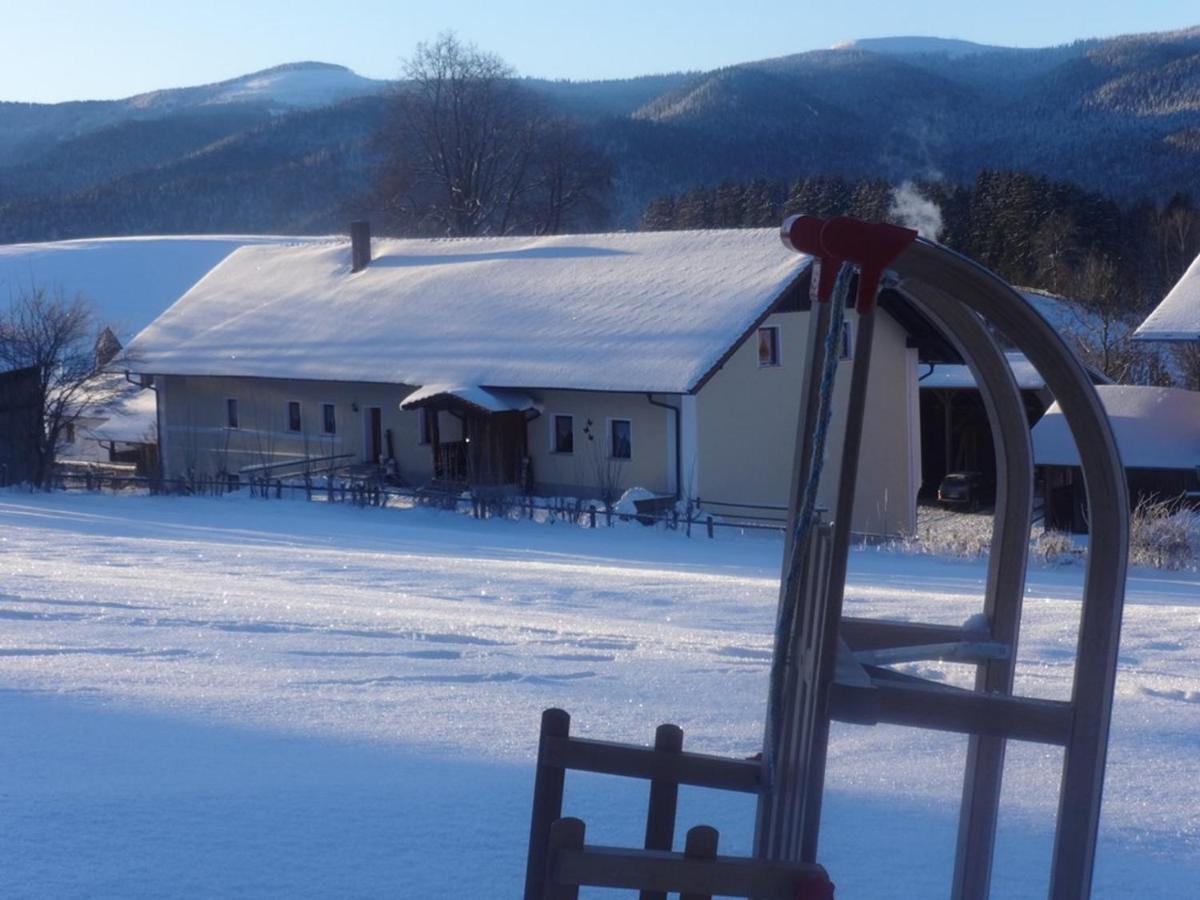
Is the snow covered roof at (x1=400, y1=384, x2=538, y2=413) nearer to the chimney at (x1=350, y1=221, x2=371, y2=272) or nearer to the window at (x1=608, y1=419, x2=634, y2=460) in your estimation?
the window at (x1=608, y1=419, x2=634, y2=460)

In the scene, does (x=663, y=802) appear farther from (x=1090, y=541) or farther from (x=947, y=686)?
(x=1090, y=541)

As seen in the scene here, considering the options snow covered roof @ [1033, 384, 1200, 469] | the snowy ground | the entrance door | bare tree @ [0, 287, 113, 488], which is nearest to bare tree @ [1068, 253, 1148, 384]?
snow covered roof @ [1033, 384, 1200, 469]

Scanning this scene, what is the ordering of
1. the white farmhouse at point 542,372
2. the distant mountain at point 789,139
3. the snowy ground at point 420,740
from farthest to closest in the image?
1. the distant mountain at point 789,139
2. the white farmhouse at point 542,372
3. the snowy ground at point 420,740

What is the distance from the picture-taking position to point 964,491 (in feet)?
118

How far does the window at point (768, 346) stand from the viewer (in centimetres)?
3038

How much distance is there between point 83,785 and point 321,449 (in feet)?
100

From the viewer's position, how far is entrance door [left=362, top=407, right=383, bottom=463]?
3372 centimetres

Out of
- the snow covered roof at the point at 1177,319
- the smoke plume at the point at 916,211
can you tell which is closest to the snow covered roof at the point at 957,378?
the snow covered roof at the point at 1177,319

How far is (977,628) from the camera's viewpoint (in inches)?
144

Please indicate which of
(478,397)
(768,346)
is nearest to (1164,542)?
(768,346)

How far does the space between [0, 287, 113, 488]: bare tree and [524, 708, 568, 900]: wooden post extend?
29485mm

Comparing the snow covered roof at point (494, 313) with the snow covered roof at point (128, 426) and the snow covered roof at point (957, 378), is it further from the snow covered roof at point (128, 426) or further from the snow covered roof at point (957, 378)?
the snow covered roof at point (957, 378)

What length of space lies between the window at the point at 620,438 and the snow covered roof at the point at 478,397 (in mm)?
1957

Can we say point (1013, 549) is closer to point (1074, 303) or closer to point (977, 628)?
point (977, 628)
